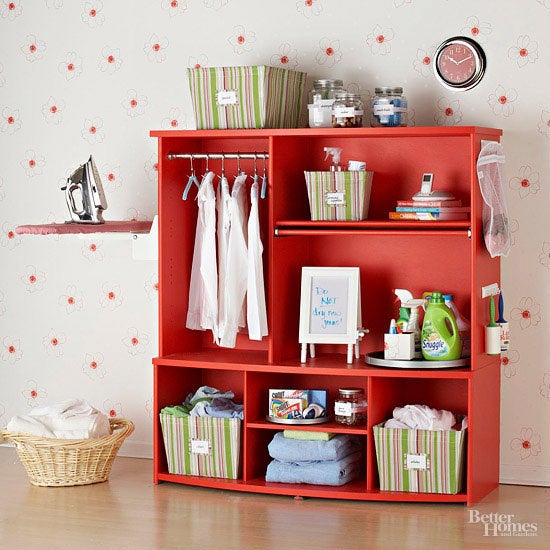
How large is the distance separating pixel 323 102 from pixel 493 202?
83cm

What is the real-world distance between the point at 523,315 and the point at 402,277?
54 cm

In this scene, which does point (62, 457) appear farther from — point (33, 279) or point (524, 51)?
point (524, 51)

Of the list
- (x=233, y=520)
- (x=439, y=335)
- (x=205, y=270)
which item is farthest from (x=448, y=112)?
(x=233, y=520)

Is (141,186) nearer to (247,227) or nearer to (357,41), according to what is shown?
(247,227)

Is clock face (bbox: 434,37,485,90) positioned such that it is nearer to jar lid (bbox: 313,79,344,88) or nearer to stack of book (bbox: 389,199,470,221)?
jar lid (bbox: 313,79,344,88)

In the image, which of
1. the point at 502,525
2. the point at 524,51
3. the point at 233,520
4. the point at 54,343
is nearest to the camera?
the point at 502,525

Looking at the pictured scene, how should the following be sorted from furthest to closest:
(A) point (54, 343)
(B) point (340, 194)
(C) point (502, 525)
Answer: (A) point (54, 343) < (B) point (340, 194) < (C) point (502, 525)

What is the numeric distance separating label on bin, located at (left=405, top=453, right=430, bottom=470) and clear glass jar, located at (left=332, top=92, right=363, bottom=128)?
136 centimetres

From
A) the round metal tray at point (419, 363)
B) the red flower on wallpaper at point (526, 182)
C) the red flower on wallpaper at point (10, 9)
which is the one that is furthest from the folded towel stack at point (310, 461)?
the red flower on wallpaper at point (10, 9)

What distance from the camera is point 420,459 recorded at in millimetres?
4305

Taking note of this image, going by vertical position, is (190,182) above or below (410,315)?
above

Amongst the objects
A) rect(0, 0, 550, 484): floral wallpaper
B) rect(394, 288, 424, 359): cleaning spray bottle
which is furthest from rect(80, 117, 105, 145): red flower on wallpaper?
rect(394, 288, 424, 359): cleaning spray bottle

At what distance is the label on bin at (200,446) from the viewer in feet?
15.0

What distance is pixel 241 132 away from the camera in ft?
14.9
